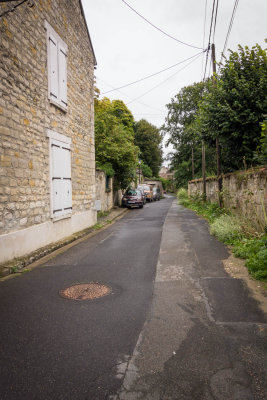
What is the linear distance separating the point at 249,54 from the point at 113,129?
404 inches

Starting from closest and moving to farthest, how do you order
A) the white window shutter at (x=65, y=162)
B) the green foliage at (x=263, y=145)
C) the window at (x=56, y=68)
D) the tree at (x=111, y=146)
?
the green foliage at (x=263, y=145)
the window at (x=56, y=68)
the white window shutter at (x=65, y=162)
the tree at (x=111, y=146)

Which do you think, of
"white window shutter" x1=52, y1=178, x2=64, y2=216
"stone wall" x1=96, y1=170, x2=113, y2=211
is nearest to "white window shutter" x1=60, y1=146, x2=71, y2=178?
"white window shutter" x1=52, y1=178, x2=64, y2=216

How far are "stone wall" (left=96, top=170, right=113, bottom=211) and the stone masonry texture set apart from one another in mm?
5625

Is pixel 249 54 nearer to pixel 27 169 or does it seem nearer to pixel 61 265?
pixel 27 169

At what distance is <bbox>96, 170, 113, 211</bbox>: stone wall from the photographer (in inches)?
610

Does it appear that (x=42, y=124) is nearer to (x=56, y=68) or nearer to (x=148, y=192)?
(x=56, y=68)

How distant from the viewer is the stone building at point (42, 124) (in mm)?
5793

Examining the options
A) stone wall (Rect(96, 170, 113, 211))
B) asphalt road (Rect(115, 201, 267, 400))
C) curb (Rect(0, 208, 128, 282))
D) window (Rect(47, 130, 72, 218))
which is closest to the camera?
asphalt road (Rect(115, 201, 267, 400))

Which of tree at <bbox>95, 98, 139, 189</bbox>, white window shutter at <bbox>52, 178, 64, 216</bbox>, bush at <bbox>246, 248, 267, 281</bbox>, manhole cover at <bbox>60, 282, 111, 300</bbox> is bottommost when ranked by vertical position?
manhole cover at <bbox>60, 282, 111, 300</bbox>

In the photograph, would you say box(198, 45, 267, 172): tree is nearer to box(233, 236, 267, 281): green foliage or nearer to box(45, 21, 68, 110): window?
box(233, 236, 267, 281): green foliage

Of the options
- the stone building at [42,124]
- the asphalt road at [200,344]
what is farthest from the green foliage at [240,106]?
the asphalt road at [200,344]

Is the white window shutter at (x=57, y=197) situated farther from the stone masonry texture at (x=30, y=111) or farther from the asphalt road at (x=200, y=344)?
the asphalt road at (x=200, y=344)

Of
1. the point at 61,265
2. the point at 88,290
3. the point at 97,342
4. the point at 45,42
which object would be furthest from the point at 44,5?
the point at 97,342

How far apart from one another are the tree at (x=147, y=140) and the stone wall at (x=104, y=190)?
2834cm
